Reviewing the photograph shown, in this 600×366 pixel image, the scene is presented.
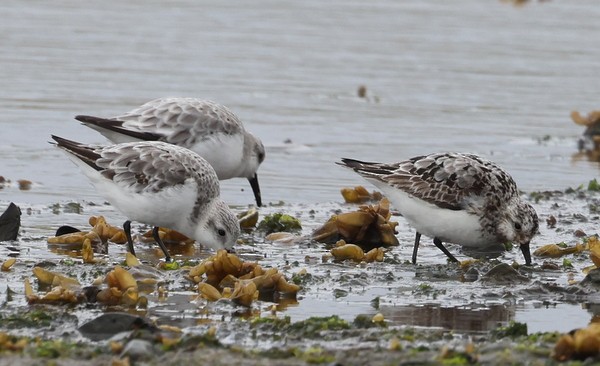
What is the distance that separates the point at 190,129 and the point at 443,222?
3.28 metres

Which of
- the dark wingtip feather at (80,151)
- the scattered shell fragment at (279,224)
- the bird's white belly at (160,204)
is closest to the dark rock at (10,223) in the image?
the dark wingtip feather at (80,151)

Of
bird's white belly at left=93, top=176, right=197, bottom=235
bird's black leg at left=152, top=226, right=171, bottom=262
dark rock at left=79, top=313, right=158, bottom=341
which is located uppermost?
bird's white belly at left=93, top=176, right=197, bottom=235

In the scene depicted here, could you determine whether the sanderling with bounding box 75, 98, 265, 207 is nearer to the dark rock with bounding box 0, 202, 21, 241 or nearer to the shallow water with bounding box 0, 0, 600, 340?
the shallow water with bounding box 0, 0, 600, 340

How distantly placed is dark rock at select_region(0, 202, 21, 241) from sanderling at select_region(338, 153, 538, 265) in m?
3.14

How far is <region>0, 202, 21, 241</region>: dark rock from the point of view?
10102 mm

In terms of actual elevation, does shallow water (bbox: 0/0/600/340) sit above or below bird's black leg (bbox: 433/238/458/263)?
above

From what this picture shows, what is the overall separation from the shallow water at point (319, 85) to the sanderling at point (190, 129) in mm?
715

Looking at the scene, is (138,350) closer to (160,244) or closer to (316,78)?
(160,244)

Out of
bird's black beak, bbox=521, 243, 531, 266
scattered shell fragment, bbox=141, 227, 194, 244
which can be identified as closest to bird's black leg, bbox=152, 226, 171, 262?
scattered shell fragment, bbox=141, 227, 194, 244

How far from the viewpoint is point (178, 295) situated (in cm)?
841

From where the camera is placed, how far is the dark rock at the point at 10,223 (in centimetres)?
1010

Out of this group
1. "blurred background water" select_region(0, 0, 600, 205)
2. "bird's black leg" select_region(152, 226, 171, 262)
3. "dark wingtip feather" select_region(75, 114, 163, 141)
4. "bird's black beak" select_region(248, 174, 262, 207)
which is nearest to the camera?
"bird's black leg" select_region(152, 226, 171, 262)

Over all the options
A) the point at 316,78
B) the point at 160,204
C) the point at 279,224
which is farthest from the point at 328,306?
the point at 316,78

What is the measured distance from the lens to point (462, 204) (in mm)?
10023
